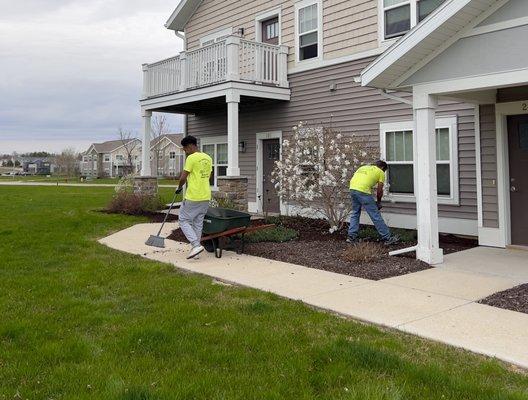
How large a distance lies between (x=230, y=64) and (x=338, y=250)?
5875mm

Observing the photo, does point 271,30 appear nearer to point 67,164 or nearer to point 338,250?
point 338,250

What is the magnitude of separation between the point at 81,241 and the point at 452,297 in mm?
7139

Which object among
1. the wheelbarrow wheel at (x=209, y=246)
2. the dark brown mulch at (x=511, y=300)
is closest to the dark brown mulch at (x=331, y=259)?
the wheelbarrow wheel at (x=209, y=246)

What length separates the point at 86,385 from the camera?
3.33m

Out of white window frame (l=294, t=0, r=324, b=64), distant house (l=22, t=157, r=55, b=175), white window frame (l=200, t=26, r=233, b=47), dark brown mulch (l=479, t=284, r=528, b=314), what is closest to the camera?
dark brown mulch (l=479, t=284, r=528, b=314)

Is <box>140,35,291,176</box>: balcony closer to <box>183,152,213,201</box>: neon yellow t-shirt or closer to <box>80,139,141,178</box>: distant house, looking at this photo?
<box>183,152,213,201</box>: neon yellow t-shirt

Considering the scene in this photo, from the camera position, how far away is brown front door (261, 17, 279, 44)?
13774mm

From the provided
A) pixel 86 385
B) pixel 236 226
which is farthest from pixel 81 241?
pixel 86 385

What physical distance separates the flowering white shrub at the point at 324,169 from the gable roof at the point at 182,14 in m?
7.61

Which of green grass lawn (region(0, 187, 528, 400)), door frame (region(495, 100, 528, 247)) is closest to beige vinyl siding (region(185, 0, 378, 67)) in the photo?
door frame (region(495, 100, 528, 247))

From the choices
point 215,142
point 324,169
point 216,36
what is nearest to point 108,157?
point 215,142

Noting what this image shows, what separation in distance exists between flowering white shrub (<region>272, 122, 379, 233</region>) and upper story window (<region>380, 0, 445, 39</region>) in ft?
8.01

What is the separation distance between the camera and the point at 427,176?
736cm

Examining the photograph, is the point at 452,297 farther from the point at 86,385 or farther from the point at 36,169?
the point at 36,169
